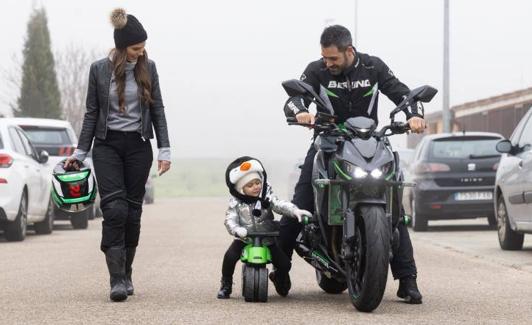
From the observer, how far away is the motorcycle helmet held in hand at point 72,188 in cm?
878

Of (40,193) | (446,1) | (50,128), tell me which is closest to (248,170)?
(40,193)

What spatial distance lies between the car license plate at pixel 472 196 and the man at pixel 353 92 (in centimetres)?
1184

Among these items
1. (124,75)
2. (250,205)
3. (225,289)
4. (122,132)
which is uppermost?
(124,75)

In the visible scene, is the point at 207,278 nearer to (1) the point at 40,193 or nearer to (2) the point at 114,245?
(2) the point at 114,245

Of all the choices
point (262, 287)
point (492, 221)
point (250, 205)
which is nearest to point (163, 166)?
point (250, 205)

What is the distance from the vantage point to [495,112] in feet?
121

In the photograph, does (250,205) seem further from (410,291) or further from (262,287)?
(410,291)

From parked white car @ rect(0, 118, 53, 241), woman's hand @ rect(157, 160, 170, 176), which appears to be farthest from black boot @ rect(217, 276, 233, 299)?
parked white car @ rect(0, 118, 53, 241)

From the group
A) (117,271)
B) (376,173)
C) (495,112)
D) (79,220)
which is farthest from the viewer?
(495,112)

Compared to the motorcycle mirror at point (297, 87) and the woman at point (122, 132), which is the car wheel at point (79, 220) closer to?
the woman at point (122, 132)

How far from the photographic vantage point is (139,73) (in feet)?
28.7

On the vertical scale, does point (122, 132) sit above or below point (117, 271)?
above

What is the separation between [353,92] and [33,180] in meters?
10.3

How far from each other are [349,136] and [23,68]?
49.2m
